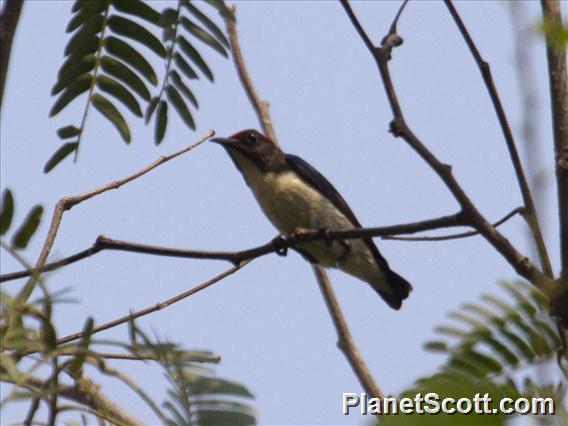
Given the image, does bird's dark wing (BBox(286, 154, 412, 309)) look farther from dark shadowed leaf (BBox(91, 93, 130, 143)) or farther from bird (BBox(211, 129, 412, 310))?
dark shadowed leaf (BBox(91, 93, 130, 143))

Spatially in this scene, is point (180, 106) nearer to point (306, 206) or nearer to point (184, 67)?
point (184, 67)

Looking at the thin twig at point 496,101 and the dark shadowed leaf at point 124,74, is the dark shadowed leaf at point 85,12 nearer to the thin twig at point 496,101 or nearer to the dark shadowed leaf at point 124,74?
the dark shadowed leaf at point 124,74

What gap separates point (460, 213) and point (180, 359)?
1084mm

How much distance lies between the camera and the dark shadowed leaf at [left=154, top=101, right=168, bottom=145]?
280 cm

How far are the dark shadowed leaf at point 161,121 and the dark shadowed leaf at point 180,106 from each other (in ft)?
0.12

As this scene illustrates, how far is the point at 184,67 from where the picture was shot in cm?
275

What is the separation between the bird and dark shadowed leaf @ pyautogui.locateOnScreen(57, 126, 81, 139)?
11.4 ft

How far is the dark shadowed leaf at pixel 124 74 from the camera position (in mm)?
2844

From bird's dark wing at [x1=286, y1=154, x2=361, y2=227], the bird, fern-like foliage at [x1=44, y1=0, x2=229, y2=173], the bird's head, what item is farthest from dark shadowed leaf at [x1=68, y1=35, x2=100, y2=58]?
bird's dark wing at [x1=286, y1=154, x2=361, y2=227]

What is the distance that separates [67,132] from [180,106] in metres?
0.36

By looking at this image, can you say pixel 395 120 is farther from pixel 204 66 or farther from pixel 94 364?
pixel 94 364

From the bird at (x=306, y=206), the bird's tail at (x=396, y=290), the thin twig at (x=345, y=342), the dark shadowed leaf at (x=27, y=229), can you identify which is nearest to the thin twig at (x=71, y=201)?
the dark shadowed leaf at (x=27, y=229)

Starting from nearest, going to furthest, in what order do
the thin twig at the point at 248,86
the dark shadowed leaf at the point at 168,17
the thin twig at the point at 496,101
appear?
the dark shadowed leaf at the point at 168,17, the thin twig at the point at 496,101, the thin twig at the point at 248,86

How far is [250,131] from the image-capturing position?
7020 millimetres
